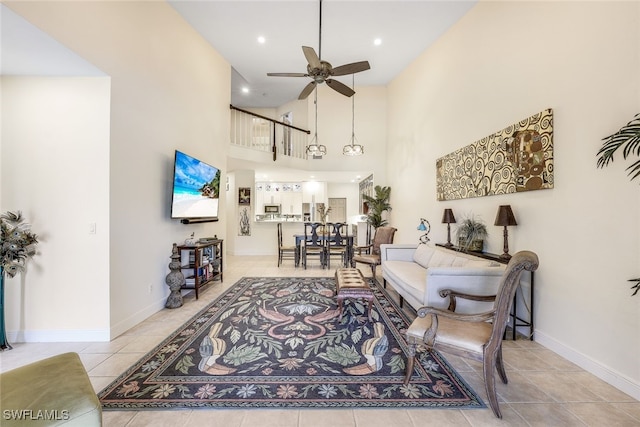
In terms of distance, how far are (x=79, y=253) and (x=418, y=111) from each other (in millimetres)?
5953

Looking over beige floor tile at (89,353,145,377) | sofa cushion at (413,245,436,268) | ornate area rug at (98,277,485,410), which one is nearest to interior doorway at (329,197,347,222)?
sofa cushion at (413,245,436,268)

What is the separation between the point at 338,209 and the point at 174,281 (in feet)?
24.9

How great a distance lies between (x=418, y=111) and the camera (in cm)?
549

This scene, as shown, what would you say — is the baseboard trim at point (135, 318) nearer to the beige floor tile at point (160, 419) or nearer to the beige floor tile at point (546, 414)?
the beige floor tile at point (160, 419)

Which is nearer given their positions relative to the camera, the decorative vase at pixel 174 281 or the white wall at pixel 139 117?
the white wall at pixel 139 117

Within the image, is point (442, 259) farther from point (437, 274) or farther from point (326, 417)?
point (326, 417)

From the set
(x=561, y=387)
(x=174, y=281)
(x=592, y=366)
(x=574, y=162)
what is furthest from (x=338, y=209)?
(x=561, y=387)

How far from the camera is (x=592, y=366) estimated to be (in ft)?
7.20

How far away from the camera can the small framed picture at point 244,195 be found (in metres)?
8.14

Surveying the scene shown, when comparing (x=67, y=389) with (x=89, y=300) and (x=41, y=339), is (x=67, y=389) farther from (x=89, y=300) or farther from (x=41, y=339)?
(x=41, y=339)

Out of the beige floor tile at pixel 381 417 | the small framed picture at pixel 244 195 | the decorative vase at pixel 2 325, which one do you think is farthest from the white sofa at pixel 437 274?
the small framed picture at pixel 244 195

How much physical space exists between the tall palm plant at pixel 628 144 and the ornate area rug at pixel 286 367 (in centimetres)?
198

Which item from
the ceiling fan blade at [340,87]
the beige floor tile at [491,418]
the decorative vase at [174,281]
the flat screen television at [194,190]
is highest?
the ceiling fan blade at [340,87]

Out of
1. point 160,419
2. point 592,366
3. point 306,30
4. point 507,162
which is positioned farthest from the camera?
point 306,30
